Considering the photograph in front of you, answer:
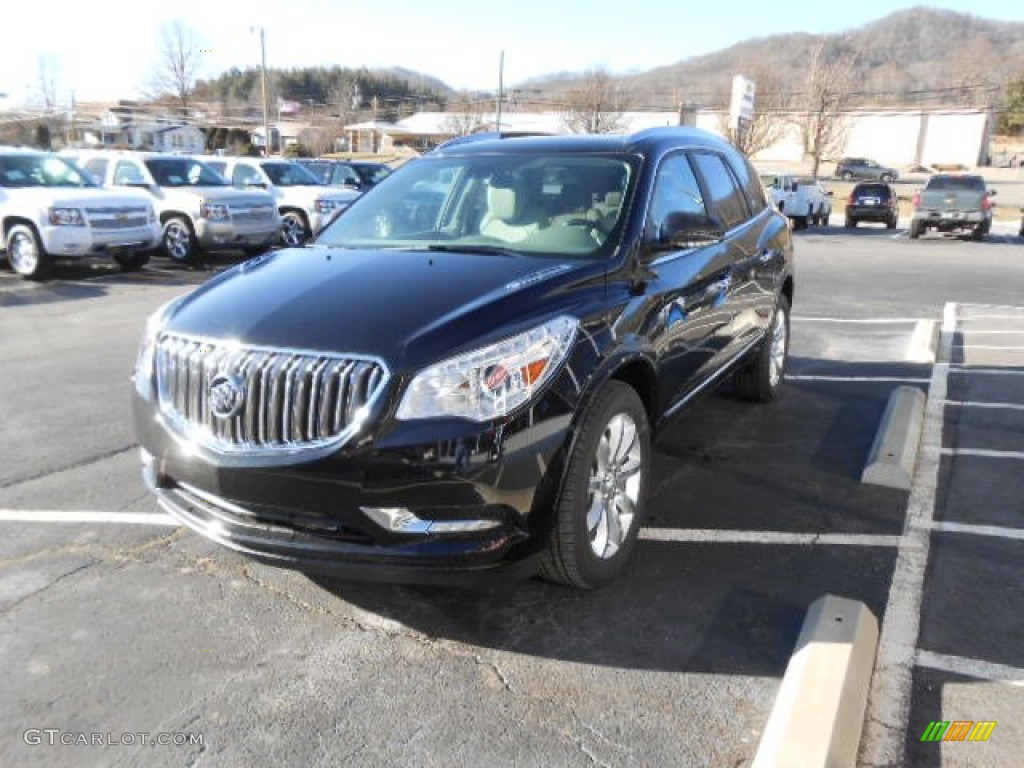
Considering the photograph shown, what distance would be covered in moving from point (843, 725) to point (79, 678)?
249 centimetres

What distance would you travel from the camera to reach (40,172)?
1345 centimetres

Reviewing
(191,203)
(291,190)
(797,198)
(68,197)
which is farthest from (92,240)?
(797,198)

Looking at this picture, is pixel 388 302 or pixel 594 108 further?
pixel 594 108

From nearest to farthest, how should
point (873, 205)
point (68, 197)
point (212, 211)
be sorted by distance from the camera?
point (68, 197) < point (212, 211) < point (873, 205)

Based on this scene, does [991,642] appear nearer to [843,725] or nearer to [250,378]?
[843,725]

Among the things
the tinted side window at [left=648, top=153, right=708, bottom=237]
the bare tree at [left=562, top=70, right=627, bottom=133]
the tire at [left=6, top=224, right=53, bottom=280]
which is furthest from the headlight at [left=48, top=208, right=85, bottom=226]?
the bare tree at [left=562, top=70, right=627, bottom=133]

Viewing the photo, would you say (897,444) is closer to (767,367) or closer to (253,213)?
(767,367)

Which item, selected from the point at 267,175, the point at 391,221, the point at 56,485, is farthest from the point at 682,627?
the point at 267,175

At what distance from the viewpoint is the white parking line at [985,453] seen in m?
5.27

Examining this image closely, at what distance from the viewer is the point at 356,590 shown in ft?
11.9

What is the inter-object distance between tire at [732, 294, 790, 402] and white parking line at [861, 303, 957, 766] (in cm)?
117

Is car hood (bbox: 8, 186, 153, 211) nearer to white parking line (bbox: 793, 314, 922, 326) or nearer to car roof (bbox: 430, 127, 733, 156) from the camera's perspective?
car roof (bbox: 430, 127, 733, 156)

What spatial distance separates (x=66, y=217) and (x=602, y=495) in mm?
11577

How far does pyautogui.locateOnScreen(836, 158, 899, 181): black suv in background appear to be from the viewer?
207 ft
